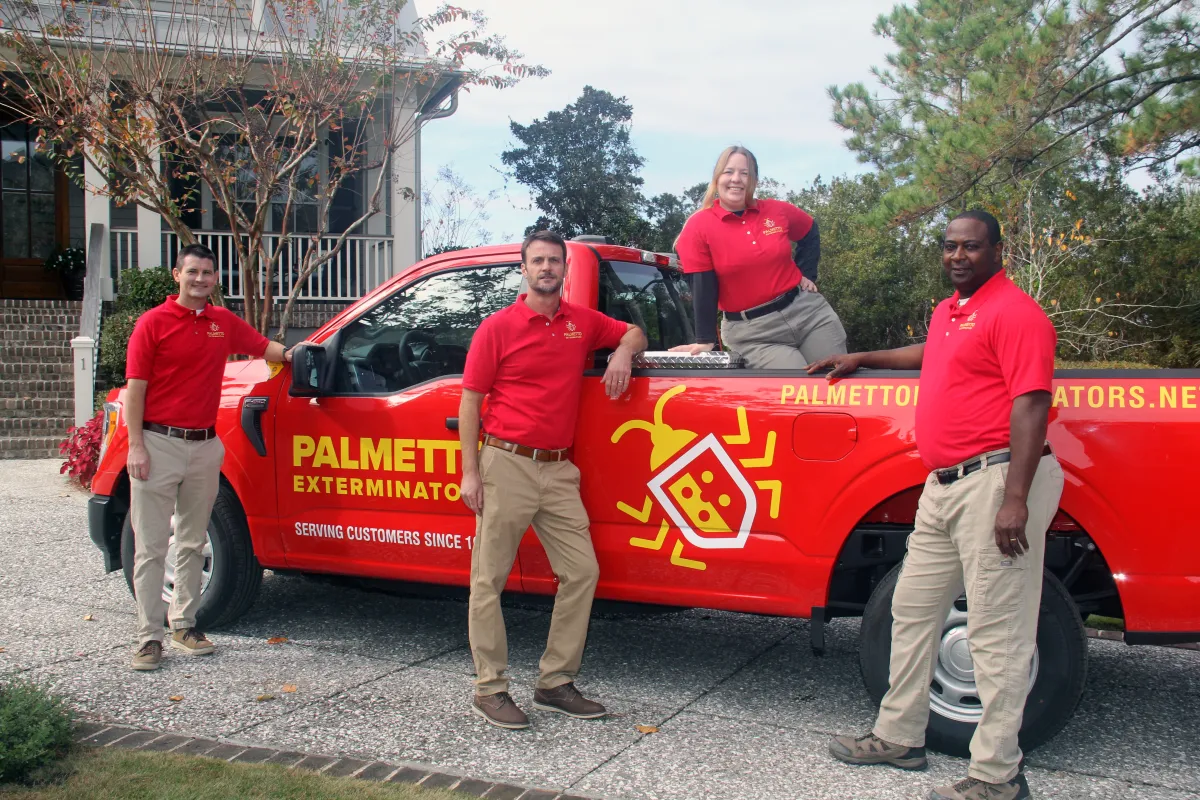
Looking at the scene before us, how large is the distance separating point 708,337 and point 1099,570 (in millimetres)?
1725

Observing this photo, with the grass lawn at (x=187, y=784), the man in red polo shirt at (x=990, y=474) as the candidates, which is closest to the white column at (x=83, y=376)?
the grass lawn at (x=187, y=784)

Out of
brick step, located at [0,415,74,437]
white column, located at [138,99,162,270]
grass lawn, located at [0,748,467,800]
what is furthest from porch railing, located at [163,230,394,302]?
grass lawn, located at [0,748,467,800]

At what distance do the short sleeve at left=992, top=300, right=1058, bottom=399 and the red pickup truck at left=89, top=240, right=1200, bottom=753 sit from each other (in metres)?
0.54

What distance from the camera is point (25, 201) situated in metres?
16.3

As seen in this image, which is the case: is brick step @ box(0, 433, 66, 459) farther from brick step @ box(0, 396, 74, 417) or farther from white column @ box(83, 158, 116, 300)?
white column @ box(83, 158, 116, 300)

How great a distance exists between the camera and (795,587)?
4.13 m

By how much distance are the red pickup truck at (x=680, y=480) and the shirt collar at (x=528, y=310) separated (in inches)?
12.3

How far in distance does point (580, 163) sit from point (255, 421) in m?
26.1

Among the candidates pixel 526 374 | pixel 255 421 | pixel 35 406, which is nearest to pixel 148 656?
pixel 255 421

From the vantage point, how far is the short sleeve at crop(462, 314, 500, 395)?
418cm

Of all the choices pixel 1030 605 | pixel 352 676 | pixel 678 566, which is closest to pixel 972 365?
pixel 1030 605

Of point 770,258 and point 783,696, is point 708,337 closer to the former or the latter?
point 770,258

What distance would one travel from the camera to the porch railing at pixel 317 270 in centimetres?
1534

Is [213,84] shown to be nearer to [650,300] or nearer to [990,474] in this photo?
[650,300]
